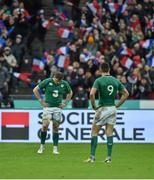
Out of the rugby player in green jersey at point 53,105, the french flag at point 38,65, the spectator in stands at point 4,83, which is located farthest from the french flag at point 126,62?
the rugby player in green jersey at point 53,105

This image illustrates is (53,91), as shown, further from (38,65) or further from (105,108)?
(38,65)

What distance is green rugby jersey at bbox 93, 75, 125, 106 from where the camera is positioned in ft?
55.8

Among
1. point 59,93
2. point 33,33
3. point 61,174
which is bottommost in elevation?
point 61,174

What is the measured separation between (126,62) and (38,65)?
319 cm

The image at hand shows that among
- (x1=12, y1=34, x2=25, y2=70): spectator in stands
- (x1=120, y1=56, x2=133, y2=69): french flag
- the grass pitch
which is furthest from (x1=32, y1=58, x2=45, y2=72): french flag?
the grass pitch

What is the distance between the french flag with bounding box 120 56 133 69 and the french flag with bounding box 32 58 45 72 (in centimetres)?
286

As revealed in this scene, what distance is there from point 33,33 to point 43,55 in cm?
111

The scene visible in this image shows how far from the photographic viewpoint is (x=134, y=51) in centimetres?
2867

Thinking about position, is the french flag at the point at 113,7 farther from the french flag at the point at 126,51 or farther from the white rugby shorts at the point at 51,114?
the white rugby shorts at the point at 51,114

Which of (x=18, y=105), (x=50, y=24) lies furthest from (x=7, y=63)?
(x=50, y=24)

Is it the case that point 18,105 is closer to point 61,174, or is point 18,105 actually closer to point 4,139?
point 4,139

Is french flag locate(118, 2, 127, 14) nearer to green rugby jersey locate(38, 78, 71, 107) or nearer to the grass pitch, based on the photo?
the grass pitch

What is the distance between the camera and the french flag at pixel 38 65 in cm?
2836

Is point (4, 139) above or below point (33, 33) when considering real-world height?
below
